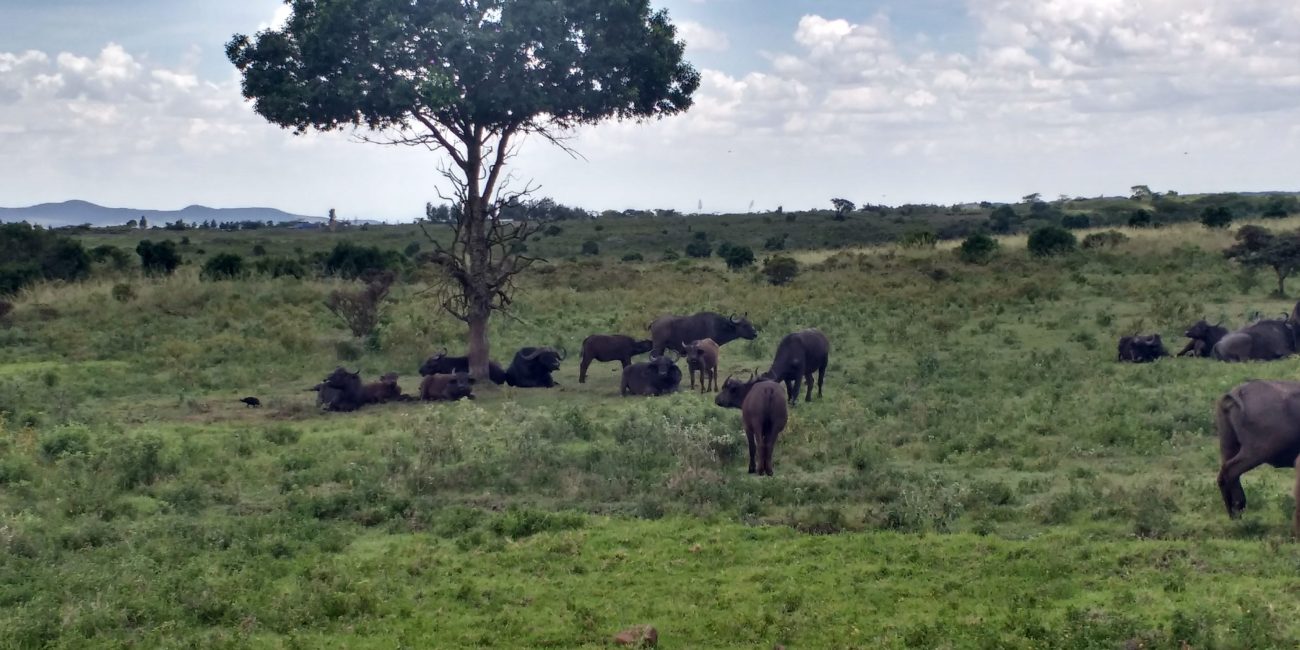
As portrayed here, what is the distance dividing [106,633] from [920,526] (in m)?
7.06

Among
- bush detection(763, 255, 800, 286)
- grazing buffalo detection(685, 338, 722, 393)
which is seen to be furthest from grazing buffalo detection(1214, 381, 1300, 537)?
bush detection(763, 255, 800, 286)

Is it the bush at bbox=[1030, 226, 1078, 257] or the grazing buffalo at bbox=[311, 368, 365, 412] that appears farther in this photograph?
the bush at bbox=[1030, 226, 1078, 257]

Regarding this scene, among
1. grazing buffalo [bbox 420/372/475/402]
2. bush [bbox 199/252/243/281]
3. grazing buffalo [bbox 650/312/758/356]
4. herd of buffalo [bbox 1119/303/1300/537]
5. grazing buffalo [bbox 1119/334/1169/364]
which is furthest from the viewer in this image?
bush [bbox 199/252/243/281]

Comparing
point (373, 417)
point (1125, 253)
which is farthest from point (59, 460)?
point (1125, 253)

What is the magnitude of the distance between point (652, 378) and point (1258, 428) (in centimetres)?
1128

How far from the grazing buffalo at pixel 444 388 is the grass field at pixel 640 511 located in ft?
1.97

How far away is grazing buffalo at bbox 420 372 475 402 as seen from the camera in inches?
795

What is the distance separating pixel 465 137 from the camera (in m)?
22.9

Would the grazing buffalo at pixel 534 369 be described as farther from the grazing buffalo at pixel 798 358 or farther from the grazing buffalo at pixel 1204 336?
the grazing buffalo at pixel 1204 336

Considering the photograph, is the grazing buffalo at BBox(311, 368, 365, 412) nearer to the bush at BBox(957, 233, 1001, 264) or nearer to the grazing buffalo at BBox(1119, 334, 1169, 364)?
the grazing buffalo at BBox(1119, 334, 1169, 364)

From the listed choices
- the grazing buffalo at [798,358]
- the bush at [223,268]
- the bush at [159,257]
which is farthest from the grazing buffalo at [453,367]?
the bush at [159,257]

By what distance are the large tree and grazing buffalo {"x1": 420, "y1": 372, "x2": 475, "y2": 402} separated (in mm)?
1806

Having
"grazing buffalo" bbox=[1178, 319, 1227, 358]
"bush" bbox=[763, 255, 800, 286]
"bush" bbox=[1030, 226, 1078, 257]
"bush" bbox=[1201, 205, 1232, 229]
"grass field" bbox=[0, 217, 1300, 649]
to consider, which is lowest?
"grass field" bbox=[0, 217, 1300, 649]

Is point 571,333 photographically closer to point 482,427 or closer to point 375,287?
A: point 375,287
